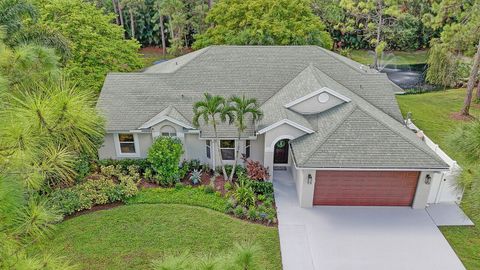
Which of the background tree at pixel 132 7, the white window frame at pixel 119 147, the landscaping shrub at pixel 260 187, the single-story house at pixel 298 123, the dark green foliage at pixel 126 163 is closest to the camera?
the single-story house at pixel 298 123

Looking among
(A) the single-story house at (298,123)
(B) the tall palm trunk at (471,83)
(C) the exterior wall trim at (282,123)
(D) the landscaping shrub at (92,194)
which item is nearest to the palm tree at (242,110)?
(C) the exterior wall trim at (282,123)

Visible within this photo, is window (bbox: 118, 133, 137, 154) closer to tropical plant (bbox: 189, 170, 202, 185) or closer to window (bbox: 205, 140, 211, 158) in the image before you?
tropical plant (bbox: 189, 170, 202, 185)

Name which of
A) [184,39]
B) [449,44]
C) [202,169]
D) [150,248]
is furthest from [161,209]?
[184,39]

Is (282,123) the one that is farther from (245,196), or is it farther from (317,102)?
(245,196)

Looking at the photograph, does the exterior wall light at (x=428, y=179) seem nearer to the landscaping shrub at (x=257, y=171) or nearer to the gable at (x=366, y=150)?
the gable at (x=366, y=150)


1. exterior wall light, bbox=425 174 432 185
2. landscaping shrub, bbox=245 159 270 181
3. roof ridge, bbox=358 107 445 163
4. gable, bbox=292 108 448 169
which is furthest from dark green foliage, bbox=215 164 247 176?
exterior wall light, bbox=425 174 432 185

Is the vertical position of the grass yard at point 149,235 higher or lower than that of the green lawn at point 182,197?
lower
